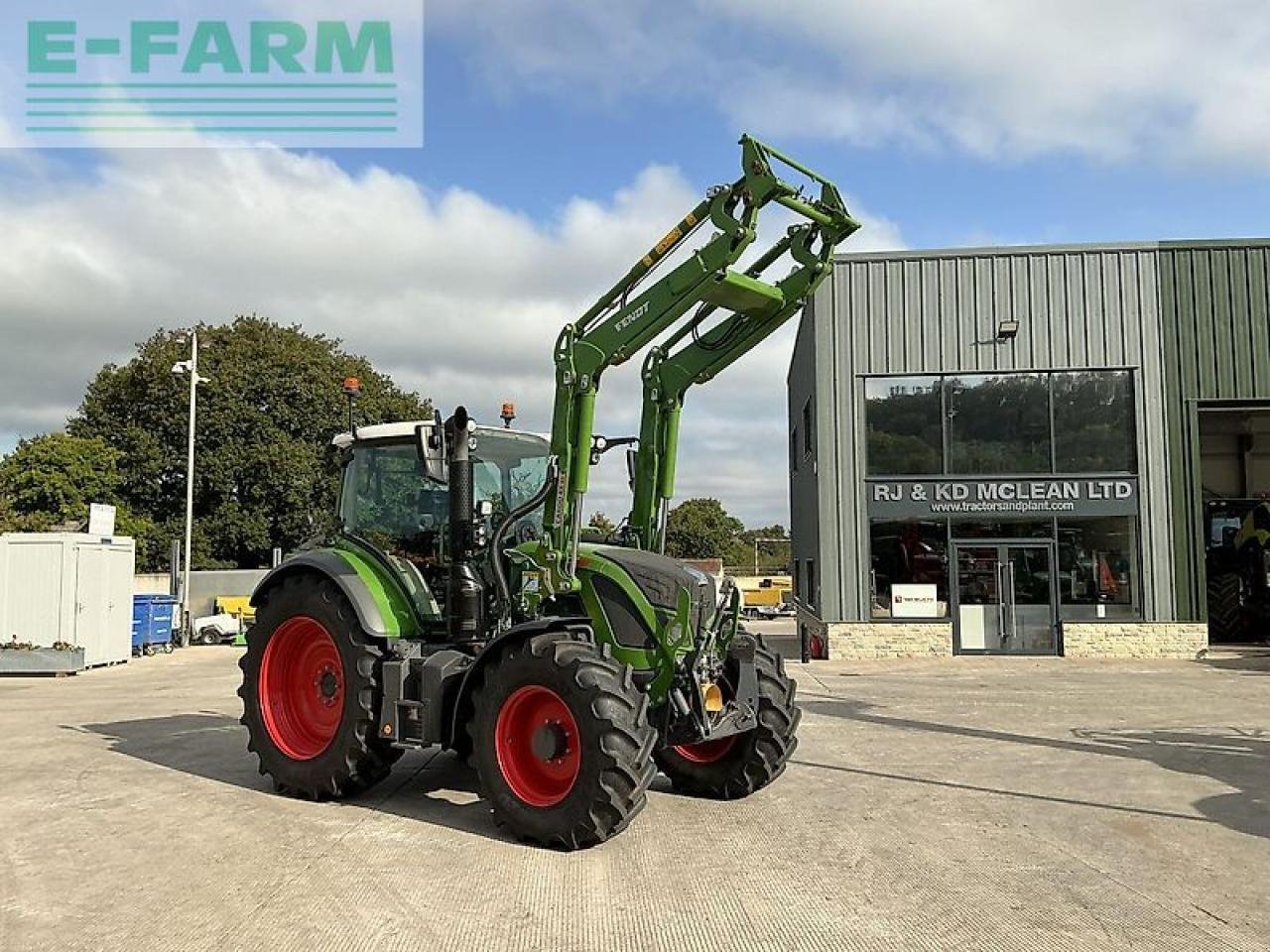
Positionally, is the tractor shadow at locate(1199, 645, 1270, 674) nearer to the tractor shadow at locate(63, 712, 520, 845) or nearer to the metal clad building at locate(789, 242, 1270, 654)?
the metal clad building at locate(789, 242, 1270, 654)

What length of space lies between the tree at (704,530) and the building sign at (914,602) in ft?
157

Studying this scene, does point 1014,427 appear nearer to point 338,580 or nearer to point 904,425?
point 904,425

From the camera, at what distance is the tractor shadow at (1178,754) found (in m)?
6.99

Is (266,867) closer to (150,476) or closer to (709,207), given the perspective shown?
(709,207)

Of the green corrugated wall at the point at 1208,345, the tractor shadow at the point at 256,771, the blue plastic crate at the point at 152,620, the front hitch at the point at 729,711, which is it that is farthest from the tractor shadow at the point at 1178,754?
the blue plastic crate at the point at 152,620

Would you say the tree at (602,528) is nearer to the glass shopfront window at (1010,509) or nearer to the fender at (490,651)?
the fender at (490,651)

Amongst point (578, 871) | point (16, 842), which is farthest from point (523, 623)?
point (16, 842)

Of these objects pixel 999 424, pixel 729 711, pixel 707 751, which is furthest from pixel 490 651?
pixel 999 424

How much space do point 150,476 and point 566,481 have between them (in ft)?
116

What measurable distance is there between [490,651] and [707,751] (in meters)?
1.97

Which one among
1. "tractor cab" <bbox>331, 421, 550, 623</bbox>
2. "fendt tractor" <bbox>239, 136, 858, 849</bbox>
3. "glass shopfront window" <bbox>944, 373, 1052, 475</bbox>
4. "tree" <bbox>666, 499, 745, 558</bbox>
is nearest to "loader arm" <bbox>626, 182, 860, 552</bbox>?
"fendt tractor" <bbox>239, 136, 858, 849</bbox>

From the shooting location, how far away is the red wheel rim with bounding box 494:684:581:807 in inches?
241

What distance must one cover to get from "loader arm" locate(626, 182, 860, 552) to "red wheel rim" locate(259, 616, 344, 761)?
2.48 meters

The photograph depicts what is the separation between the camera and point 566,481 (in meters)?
6.73
